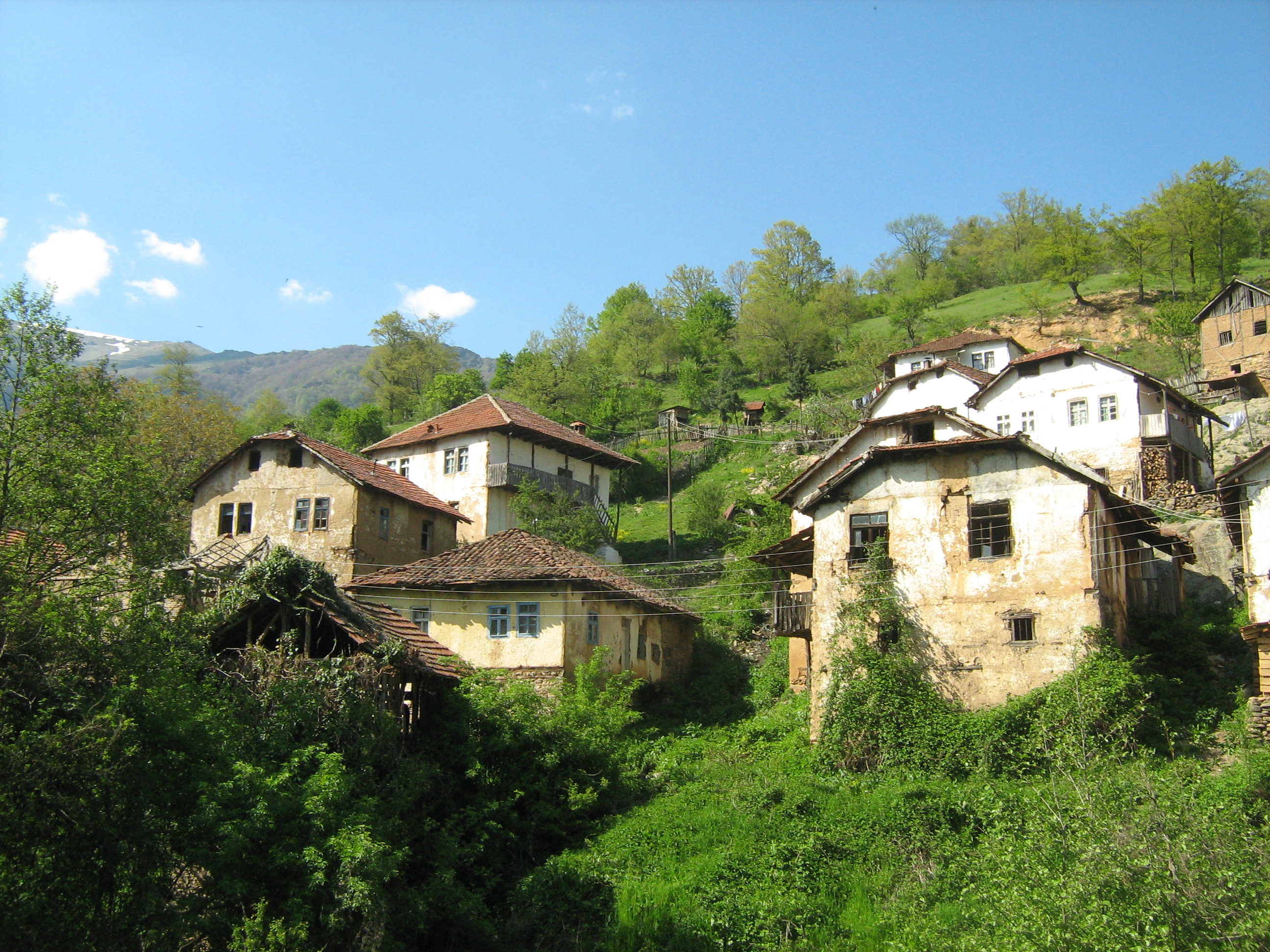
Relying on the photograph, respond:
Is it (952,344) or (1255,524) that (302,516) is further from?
(952,344)

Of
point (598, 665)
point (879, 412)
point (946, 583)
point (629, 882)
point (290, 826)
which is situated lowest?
point (629, 882)

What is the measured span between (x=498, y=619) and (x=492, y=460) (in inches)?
658

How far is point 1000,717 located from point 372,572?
22791mm

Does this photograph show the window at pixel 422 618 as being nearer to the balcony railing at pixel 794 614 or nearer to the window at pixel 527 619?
the window at pixel 527 619

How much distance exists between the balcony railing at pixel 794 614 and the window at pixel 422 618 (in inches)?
402

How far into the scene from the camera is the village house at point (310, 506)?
125ft

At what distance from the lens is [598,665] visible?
94.9 feet

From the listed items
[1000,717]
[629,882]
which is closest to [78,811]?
[629,882]

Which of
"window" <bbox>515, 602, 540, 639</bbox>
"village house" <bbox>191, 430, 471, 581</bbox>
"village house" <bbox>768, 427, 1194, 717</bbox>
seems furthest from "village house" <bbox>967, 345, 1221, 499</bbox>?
"village house" <bbox>191, 430, 471, 581</bbox>

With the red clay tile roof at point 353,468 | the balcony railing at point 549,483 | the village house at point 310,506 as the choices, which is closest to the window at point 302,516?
the village house at point 310,506

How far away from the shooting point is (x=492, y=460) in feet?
152

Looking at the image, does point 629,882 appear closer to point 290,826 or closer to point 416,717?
point 416,717

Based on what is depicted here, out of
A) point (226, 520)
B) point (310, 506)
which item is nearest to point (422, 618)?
point (310, 506)

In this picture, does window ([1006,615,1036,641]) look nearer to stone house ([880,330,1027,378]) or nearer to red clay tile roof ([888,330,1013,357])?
stone house ([880,330,1027,378])
